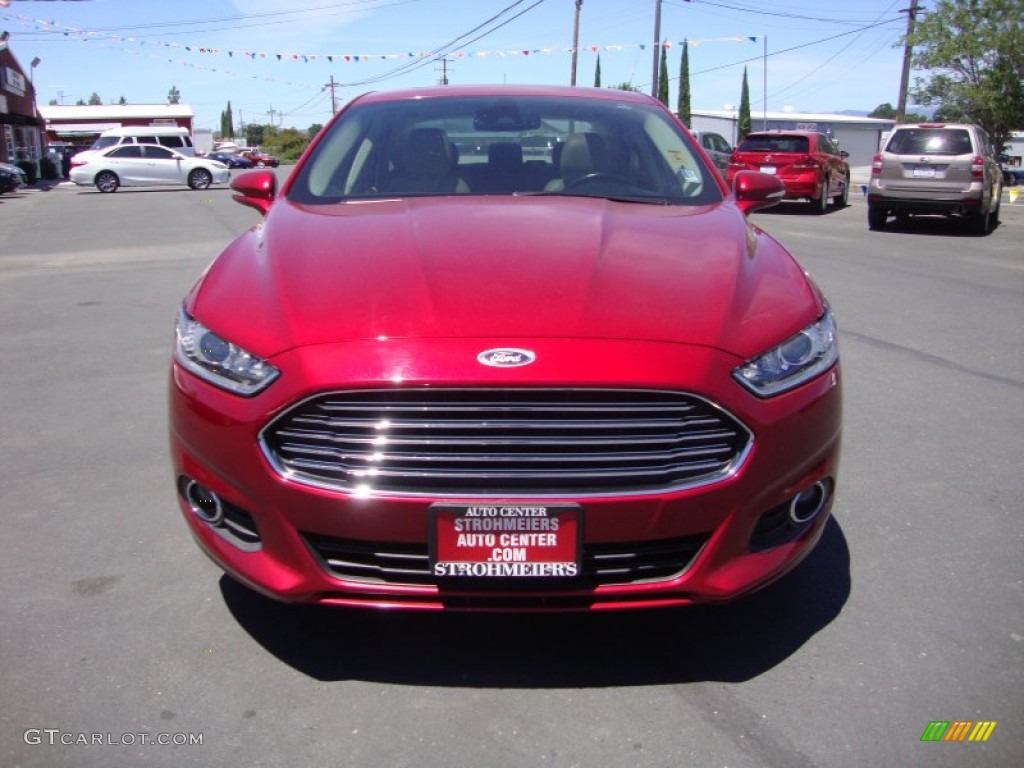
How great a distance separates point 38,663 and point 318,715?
882 mm

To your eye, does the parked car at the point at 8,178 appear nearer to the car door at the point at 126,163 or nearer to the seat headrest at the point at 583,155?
the car door at the point at 126,163

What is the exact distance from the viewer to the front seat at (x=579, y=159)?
3.92m

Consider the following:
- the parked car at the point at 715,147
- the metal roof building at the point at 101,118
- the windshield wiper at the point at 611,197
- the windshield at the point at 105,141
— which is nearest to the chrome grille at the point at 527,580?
the windshield wiper at the point at 611,197

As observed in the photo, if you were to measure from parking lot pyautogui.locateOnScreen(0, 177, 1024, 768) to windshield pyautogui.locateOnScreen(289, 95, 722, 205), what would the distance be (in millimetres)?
1489

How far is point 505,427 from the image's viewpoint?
237 centimetres

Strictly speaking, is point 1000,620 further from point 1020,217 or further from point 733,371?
point 1020,217

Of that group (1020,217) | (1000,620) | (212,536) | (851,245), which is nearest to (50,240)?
(851,245)

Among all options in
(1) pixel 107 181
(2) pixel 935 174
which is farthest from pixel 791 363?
A: (1) pixel 107 181

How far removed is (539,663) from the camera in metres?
2.75

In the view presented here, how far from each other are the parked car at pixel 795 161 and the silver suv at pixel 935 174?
311 centimetres

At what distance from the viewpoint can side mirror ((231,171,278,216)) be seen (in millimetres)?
4082

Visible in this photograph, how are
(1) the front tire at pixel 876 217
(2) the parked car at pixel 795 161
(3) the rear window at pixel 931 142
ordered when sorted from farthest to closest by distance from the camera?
(2) the parked car at pixel 795 161
(1) the front tire at pixel 876 217
(3) the rear window at pixel 931 142

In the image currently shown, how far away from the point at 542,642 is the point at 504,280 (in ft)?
3.53

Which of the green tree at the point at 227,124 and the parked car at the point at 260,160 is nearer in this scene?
the parked car at the point at 260,160
